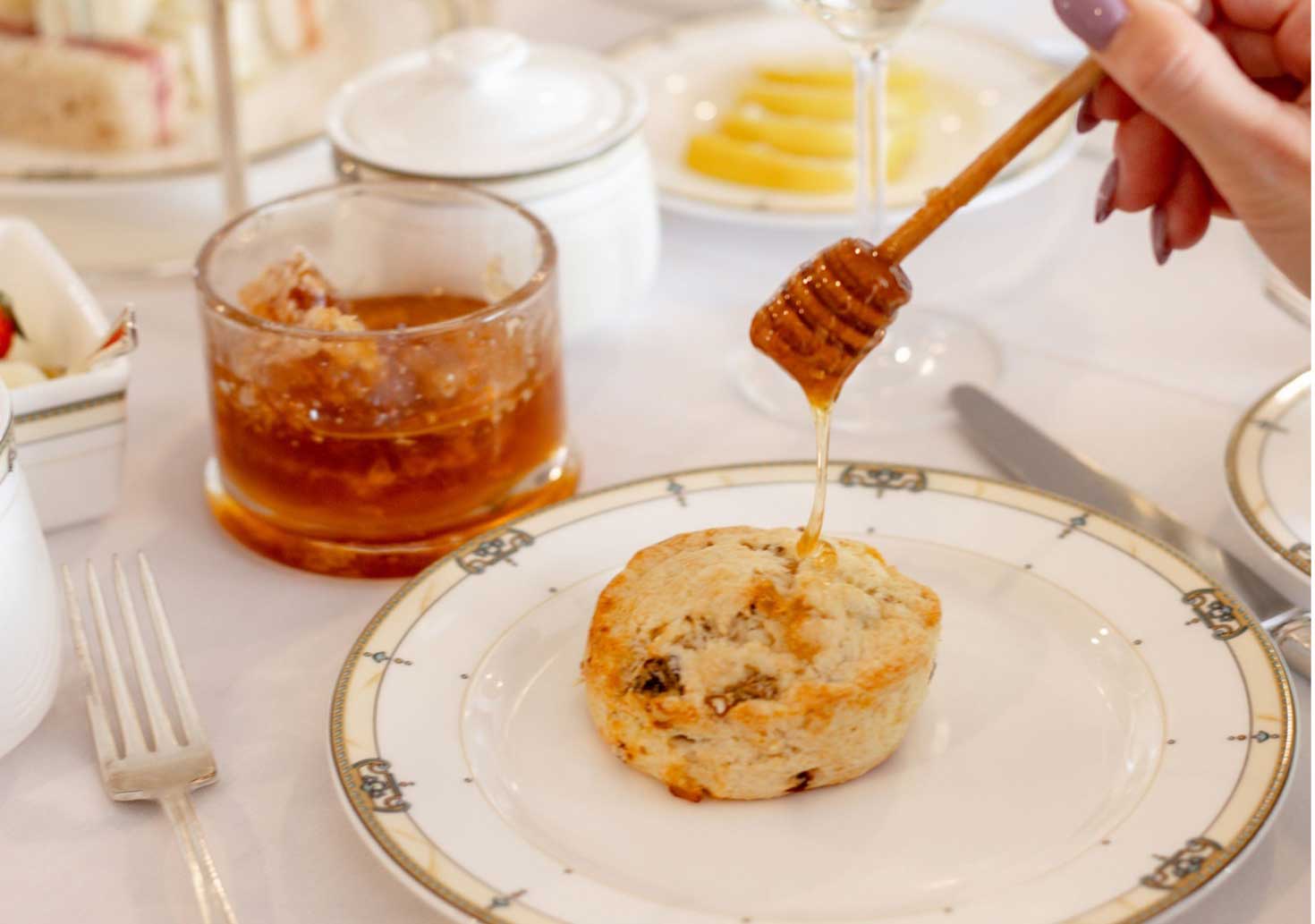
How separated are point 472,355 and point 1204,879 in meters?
0.53

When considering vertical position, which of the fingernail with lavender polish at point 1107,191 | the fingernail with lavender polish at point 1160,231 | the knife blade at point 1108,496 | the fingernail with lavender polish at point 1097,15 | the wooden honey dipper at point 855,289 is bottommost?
the knife blade at point 1108,496

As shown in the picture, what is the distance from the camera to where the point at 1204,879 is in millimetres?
646

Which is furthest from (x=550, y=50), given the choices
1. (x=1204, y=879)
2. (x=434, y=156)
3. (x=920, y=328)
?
(x=1204, y=879)

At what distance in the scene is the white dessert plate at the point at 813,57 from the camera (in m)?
1.34

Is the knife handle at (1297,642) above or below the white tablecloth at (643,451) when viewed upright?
above

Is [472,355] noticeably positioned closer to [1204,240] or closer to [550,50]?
[550,50]

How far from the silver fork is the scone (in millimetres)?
209

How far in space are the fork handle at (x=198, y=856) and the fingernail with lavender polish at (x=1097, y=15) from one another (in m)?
0.57

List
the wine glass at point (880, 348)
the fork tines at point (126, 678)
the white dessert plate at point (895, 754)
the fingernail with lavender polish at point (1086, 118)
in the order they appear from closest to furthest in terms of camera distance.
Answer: the white dessert plate at point (895, 754) < the fork tines at point (126, 678) < the fingernail with lavender polish at point (1086, 118) < the wine glass at point (880, 348)

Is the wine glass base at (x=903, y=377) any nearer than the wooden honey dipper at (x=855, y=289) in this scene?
No

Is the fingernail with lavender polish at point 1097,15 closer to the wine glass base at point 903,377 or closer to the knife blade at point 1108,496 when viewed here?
the knife blade at point 1108,496

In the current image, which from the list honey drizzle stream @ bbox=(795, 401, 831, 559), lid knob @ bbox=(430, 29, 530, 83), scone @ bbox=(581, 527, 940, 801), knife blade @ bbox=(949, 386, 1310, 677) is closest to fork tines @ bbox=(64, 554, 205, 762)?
scone @ bbox=(581, 527, 940, 801)

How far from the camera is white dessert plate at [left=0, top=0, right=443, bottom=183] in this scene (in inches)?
55.4

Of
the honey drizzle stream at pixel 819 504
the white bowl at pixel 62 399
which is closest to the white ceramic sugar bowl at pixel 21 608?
the white bowl at pixel 62 399
